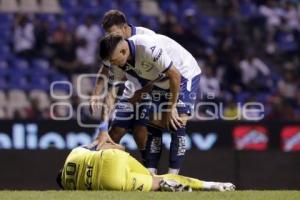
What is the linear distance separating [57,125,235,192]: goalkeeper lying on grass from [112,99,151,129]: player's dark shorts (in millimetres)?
1323

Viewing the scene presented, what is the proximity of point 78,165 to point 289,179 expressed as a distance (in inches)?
203

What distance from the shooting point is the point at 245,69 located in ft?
60.1

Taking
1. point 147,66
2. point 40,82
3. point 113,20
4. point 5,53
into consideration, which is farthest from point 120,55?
point 5,53

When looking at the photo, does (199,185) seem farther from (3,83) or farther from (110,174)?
(3,83)

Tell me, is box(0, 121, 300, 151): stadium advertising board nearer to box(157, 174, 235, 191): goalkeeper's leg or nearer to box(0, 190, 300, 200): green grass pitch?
box(157, 174, 235, 191): goalkeeper's leg

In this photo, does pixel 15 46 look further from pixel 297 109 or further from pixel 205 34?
pixel 297 109

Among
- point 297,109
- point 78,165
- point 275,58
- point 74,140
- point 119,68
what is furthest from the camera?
point 275,58

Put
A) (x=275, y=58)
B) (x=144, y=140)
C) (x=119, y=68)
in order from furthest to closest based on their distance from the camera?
(x=275, y=58) < (x=144, y=140) < (x=119, y=68)

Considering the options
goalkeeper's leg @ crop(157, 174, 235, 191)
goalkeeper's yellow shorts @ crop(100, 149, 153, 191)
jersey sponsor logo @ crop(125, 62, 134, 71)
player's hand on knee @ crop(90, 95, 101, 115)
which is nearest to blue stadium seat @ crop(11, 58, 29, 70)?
player's hand on knee @ crop(90, 95, 101, 115)

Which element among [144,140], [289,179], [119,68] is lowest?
[289,179]

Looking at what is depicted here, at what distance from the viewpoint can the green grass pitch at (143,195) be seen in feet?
26.0

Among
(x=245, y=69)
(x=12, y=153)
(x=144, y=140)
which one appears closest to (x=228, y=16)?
(x=245, y=69)

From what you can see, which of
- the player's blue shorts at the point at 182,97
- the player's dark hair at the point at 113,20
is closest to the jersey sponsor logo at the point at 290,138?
the player's blue shorts at the point at 182,97

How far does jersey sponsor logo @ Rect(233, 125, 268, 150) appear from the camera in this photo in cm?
1441
